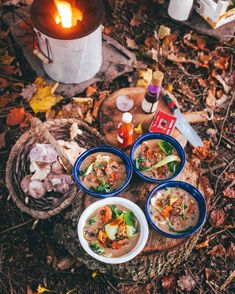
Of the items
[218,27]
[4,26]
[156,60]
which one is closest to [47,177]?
[156,60]

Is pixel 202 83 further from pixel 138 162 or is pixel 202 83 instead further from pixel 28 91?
pixel 28 91

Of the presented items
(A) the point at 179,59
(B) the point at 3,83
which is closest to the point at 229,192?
(A) the point at 179,59

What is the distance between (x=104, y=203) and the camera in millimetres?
2889

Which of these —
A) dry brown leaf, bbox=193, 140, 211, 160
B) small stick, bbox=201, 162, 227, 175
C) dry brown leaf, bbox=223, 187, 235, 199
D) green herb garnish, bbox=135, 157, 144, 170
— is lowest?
dry brown leaf, bbox=223, 187, 235, 199

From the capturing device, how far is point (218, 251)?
11.8 feet

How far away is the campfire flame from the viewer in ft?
11.7

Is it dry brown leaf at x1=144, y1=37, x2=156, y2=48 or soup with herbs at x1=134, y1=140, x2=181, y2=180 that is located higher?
soup with herbs at x1=134, y1=140, x2=181, y2=180

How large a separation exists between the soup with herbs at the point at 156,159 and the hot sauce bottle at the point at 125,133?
0.12 metres

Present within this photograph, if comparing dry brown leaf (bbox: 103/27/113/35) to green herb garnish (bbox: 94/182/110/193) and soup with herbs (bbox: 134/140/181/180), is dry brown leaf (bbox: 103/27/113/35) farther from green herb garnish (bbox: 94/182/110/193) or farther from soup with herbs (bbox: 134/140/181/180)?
green herb garnish (bbox: 94/182/110/193)

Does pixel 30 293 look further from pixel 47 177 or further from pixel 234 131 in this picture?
pixel 234 131

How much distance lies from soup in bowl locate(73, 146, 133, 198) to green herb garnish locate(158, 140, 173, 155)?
0.36 meters

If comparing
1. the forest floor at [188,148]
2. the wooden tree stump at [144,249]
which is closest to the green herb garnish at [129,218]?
the wooden tree stump at [144,249]

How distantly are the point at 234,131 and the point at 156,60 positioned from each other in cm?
127

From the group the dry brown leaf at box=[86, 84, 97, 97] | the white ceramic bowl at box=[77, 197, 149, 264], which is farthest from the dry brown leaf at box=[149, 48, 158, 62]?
the white ceramic bowl at box=[77, 197, 149, 264]
